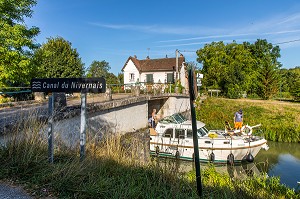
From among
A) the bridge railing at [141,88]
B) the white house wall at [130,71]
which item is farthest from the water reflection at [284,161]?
the white house wall at [130,71]

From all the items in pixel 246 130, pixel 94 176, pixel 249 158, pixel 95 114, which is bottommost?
pixel 249 158

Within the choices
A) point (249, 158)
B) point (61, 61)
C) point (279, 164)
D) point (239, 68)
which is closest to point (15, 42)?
point (249, 158)

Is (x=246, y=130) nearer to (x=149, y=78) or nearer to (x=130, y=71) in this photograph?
(x=149, y=78)

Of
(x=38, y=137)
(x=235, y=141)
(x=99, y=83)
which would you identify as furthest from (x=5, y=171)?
A: (x=235, y=141)

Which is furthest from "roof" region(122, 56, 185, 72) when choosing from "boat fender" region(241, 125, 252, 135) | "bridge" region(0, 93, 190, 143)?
"boat fender" region(241, 125, 252, 135)

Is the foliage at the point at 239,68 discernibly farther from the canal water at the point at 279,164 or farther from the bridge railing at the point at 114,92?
the canal water at the point at 279,164

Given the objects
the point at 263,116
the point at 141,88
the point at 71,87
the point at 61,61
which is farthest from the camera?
the point at 61,61

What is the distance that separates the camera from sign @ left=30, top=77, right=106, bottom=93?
380cm

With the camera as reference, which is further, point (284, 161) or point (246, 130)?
point (246, 130)

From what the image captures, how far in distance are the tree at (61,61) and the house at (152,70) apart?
417 inches

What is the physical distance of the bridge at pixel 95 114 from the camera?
5.39 meters

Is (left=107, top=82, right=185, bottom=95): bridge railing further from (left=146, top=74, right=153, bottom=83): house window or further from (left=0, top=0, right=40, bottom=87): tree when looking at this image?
(left=146, top=74, right=153, bottom=83): house window

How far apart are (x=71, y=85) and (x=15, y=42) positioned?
21.9 ft

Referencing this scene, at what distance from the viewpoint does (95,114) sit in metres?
8.98
